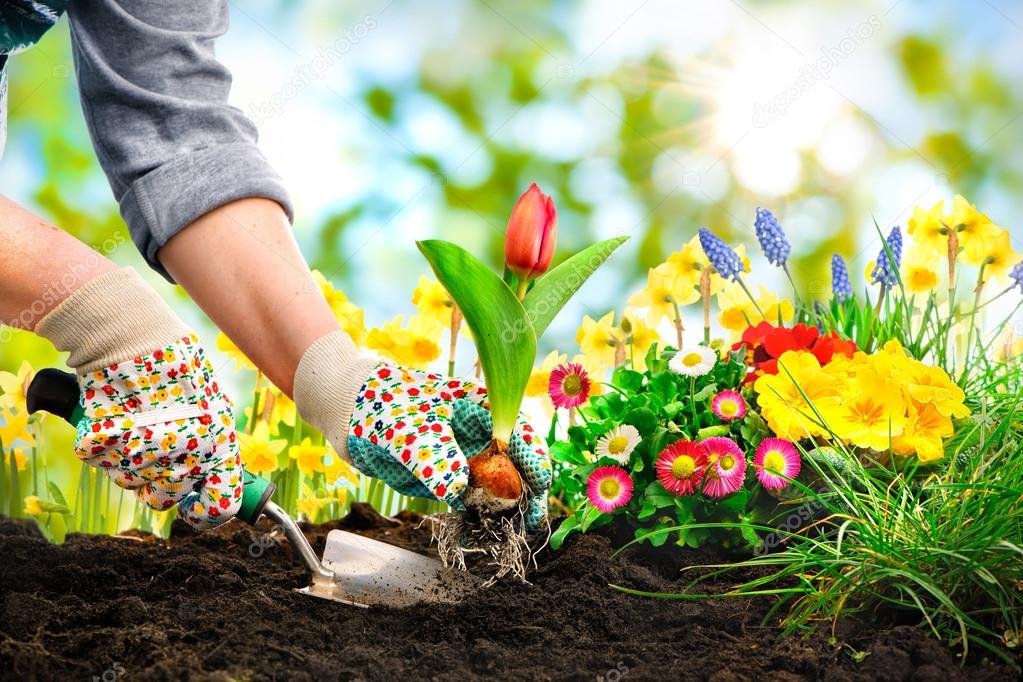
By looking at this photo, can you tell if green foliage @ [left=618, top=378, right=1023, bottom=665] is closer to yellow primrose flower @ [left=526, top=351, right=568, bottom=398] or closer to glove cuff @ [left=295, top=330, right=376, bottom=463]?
glove cuff @ [left=295, top=330, right=376, bottom=463]

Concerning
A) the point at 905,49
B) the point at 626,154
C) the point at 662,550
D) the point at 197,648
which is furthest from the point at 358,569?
the point at 905,49

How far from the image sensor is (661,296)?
1.96 m

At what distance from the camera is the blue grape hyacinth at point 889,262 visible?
1792mm

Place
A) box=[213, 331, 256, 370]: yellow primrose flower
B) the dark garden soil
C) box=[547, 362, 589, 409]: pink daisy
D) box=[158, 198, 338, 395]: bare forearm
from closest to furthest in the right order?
the dark garden soil → box=[158, 198, 338, 395]: bare forearm → box=[547, 362, 589, 409]: pink daisy → box=[213, 331, 256, 370]: yellow primrose flower

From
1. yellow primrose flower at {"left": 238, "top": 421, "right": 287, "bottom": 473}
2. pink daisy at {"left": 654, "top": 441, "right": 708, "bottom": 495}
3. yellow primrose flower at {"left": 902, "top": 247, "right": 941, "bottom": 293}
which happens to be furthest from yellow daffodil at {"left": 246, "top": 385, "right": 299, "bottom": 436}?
yellow primrose flower at {"left": 902, "top": 247, "right": 941, "bottom": 293}

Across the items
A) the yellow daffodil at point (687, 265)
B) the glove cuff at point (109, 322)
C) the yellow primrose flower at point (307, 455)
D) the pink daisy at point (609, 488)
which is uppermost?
the yellow daffodil at point (687, 265)

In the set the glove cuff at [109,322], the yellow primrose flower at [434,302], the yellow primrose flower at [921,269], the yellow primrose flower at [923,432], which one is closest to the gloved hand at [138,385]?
the glove cuff at [109,322]

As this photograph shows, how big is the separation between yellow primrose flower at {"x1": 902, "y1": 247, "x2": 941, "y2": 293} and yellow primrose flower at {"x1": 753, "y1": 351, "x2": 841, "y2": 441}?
1.94 ft

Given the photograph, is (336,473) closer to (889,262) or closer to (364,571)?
(364,571)

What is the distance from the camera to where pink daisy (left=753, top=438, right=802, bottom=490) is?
4.55ft

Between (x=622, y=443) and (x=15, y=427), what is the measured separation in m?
1.33

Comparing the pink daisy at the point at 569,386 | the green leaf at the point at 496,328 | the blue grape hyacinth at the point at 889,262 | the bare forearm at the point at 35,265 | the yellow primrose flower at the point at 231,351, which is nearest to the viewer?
the bare forearm at the point at 35,265

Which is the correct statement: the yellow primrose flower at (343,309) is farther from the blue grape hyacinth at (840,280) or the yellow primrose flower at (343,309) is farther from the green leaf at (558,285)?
the blue grape hyacinth at (840,280)

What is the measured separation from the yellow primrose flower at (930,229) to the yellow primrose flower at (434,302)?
966mm
